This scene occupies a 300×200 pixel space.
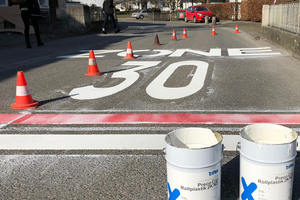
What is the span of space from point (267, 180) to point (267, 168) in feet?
0.32

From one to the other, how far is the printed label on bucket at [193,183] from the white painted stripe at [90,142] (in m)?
1.37

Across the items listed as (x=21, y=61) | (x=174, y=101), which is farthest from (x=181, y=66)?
(x=21, y=61)

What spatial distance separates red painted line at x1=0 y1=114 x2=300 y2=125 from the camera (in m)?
4.74

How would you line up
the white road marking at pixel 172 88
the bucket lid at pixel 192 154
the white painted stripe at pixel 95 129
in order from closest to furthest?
the bucket lid at pixel 192 154
the white painted stripe at pixel 95 129
the white road marking at pixel 172 88

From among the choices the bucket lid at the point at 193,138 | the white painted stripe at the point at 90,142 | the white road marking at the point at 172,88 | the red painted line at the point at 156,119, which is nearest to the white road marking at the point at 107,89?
the white road marking at the point at 172,88

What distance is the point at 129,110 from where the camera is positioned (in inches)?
214

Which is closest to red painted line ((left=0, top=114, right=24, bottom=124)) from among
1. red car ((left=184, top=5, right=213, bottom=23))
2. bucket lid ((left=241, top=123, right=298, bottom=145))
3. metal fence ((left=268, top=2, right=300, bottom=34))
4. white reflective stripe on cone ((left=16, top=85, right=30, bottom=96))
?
white reflective stripe on cone ((left=16, top=85, right=30, bottom=96))

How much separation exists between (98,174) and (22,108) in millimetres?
3054

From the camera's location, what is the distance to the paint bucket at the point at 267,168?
2.33 meters

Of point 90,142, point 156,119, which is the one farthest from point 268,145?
point 156,119

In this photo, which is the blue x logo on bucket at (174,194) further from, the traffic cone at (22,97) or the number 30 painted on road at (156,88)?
the traffic cone at (22,97)

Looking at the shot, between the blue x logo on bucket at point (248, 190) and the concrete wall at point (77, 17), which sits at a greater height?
the concrete wall at point (77, 17)

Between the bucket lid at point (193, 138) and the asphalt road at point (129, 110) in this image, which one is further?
the asphalt road at point (129, 110)

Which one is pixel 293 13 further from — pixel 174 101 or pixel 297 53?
pixel 174 101
